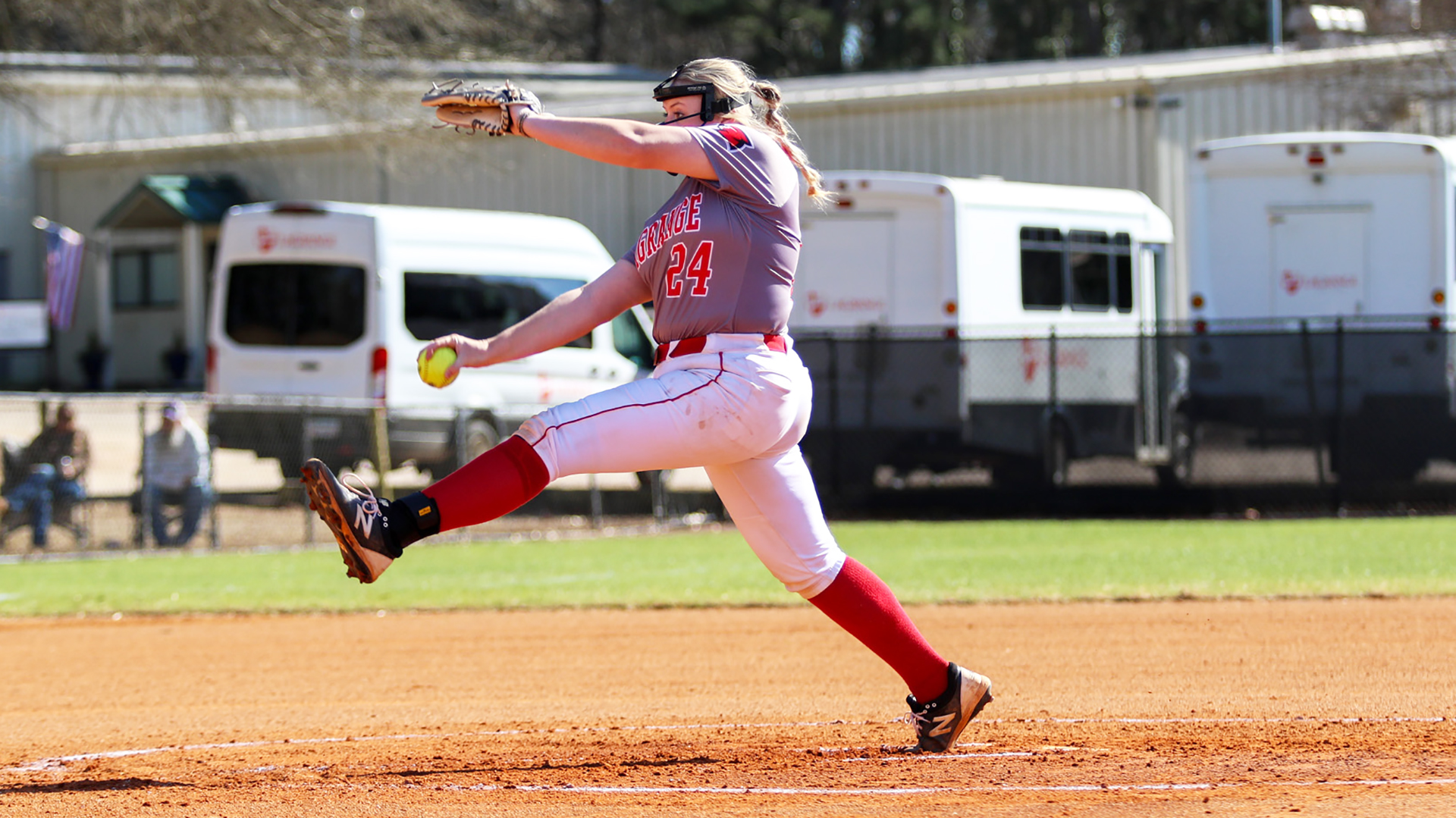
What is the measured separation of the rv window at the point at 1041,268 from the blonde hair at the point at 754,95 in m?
11.9

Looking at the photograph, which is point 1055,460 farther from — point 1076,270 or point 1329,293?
point 1329,293

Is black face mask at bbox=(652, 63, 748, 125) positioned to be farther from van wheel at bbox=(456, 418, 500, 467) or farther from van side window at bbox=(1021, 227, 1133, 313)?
van side window at bbox=(1021, 227, 1133, 313)

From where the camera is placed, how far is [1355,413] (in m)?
15.3

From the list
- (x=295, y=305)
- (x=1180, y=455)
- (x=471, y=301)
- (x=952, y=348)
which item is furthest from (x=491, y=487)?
(x=295, y=305)

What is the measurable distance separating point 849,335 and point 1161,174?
31.1 ft

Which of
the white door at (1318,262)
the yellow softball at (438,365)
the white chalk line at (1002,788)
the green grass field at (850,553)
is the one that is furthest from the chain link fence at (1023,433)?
the yellow softball at (438,365)

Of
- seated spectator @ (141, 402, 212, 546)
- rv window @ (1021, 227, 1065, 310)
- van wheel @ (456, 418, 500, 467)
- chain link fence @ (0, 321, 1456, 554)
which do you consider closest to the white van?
van wheel @ (456, 418, 500, 467)

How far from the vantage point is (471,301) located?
17328 millimetres

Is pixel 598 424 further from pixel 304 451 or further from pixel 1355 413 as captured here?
pixel 1355 413

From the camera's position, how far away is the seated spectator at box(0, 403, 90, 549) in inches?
535

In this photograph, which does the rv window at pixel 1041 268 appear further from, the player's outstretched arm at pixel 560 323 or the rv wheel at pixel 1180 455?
the player's outstretched arm at pixel 560 323

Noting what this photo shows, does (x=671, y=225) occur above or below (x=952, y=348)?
above

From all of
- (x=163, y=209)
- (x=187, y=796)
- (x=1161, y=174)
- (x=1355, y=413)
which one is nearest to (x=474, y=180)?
(x=163, y=209)

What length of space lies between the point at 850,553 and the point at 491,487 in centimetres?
914
